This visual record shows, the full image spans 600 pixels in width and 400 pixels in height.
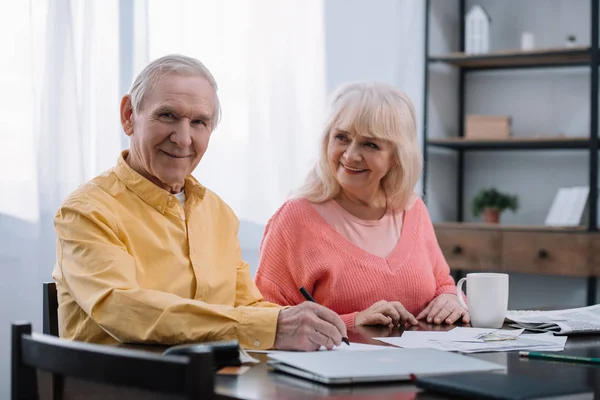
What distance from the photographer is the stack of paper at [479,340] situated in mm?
1396

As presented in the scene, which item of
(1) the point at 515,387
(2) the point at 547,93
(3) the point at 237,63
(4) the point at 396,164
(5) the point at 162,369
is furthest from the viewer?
(2) the point at 547,93

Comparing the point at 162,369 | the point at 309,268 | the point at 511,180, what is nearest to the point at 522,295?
the point at 511,180

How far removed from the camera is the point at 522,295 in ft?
14.1

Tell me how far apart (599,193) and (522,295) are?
2.33 feet

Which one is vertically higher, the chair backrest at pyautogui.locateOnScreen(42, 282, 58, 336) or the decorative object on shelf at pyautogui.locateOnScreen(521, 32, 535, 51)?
the decorative object on shelf at pyautogui.locateOnScreen(521, 32, 535, 51)

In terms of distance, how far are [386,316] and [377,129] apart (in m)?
0.61

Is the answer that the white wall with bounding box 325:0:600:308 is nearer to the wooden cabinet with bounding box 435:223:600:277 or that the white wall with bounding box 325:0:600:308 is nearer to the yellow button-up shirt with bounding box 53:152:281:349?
the wooden cabinet with bounding box 435:223:600:277

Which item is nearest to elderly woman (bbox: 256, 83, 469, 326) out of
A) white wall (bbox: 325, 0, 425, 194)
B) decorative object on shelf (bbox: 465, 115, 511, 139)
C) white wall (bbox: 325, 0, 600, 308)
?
white wall (bbox: 325, 0, 425, 194)

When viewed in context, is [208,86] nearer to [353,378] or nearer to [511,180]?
[353,378]

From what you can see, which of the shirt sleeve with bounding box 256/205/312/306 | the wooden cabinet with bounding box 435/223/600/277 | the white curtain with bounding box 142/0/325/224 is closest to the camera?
the shirt sleeve with bounding box 256/205/312/306

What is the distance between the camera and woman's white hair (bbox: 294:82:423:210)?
213 centimetres

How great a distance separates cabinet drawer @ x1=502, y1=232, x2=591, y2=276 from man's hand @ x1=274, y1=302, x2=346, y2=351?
2.59m

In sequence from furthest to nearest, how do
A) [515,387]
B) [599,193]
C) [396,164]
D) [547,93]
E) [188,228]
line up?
[547,93] < [599,193] < [396,164] < [188,228] < [515,387]

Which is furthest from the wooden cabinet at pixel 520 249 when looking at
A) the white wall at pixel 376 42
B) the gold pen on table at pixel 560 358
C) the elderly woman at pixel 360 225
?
the gold pen on table at pixel 560 358
